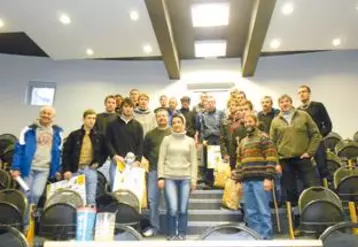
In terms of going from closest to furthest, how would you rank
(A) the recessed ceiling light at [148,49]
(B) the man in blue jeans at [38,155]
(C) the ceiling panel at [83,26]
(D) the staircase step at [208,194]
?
1. (B) the man in blue jeans at [38,155]
2. (D) the staircase step at [208,194]
3. (C) the ceiling panel at [83,26]
4. (A) the recessed ceiling light at [148,49]

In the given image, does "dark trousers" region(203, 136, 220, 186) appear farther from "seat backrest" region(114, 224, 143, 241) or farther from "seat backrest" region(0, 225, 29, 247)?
"seat backrest" region(0, 225, 29, 247)

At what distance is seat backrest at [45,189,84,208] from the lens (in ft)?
11.7

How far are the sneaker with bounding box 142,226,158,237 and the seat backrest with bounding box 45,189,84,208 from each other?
0.82 meters

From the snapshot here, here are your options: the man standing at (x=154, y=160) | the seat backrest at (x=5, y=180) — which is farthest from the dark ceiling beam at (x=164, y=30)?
the seat backrest at (x=5, y=180)

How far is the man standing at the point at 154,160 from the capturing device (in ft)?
13.5

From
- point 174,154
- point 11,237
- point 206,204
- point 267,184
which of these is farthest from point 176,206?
point 11,237

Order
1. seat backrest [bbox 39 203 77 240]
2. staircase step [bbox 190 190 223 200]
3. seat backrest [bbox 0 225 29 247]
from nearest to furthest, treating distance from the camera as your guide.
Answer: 1. seat backrest [bbox 0 225 29 247]
2. seat backrest [bbox 39 203 77 240]
3. staircase step [bbox 190 190 223 200]

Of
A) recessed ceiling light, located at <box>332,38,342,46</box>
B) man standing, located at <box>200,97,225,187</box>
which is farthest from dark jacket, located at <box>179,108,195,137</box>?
recessed ceiling light, located at <box>332,38,342,46</box>

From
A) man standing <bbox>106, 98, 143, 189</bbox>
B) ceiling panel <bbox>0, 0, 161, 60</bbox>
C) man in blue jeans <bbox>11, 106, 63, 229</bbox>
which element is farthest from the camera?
ceiling panel <bbox>0, 0, 161, 60</bbox>

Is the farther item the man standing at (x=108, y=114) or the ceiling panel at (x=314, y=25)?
the ceiling panel at (x=314, y=25)

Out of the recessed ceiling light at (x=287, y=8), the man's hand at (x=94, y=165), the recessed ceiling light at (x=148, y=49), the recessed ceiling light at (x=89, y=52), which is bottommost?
the man's hand at (x=94, y=165)

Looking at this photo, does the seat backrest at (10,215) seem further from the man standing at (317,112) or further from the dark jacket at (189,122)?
the man standing at (317,112)

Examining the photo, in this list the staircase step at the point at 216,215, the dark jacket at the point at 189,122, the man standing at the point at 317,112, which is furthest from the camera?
the dark jacket at the point at 189,122

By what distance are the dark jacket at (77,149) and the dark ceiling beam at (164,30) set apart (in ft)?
7.64
